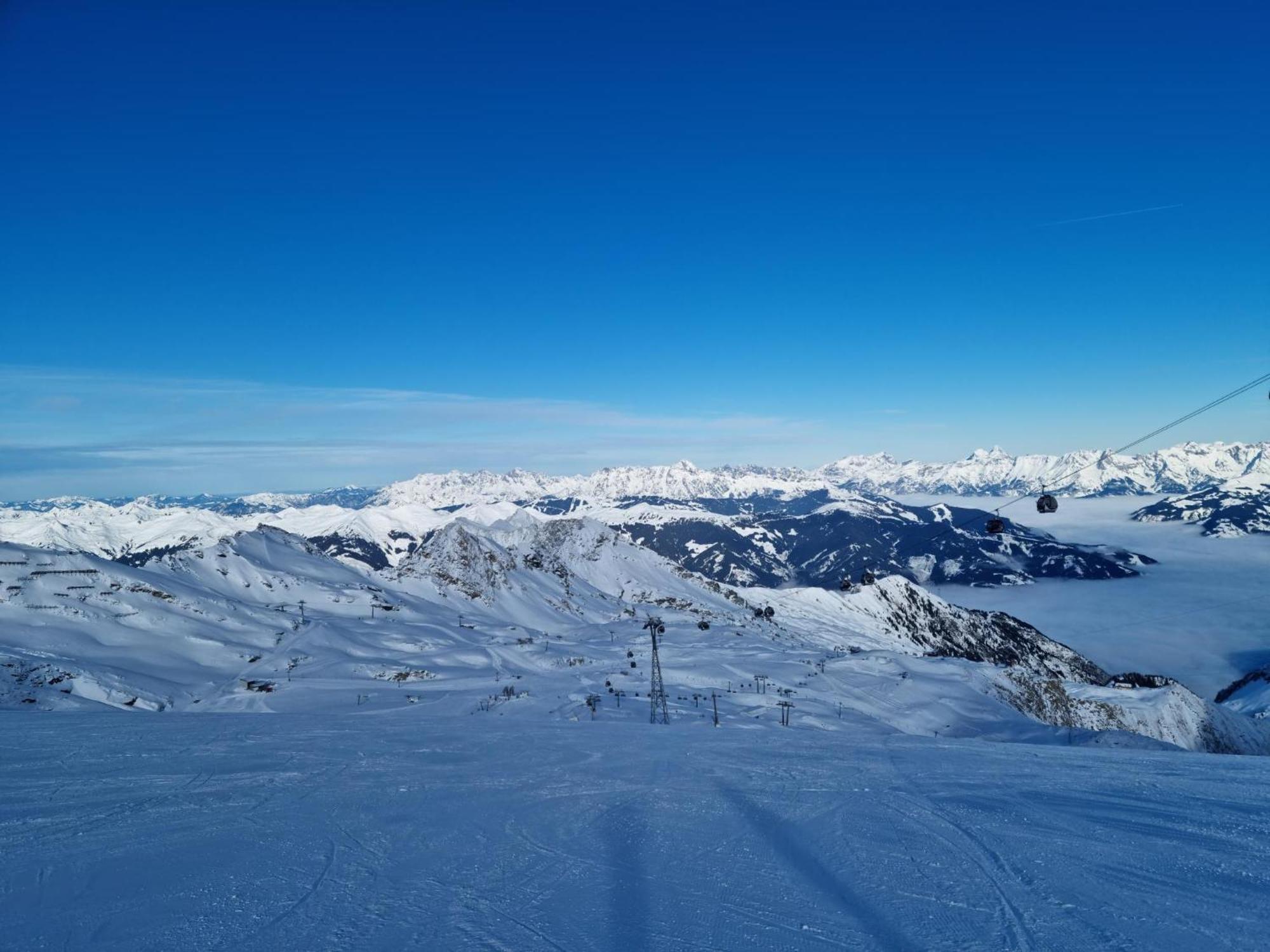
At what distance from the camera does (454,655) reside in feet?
217

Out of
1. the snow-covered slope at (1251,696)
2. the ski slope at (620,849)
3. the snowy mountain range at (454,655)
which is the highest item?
the ski slope at (620,849)

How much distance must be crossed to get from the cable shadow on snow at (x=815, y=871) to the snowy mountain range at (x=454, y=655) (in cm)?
2192

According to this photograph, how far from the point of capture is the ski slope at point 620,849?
718cm

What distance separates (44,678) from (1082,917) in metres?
47.3

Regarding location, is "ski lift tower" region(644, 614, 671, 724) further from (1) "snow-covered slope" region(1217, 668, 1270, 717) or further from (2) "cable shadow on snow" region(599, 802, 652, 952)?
(1) "snow-covered slope" region(1217, 668, 1270, 717)

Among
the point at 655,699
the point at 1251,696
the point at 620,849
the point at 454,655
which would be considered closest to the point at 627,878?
the point at 620,849

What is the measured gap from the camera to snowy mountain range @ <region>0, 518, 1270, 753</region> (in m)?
42.0

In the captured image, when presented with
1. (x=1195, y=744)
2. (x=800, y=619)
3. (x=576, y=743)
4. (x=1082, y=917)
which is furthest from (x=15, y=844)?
(x=800, y=619)

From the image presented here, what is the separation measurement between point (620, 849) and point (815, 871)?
2839 millimetres

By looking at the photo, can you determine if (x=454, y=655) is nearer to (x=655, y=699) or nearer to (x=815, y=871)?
(x=655, y=699)

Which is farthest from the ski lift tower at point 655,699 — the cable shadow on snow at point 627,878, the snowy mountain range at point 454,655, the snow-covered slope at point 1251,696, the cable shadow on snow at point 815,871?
the snow-covered slope at point 1251,696

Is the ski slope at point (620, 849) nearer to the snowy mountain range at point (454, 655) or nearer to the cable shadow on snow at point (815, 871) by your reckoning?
the cable shadow on snow at point (815, 871)

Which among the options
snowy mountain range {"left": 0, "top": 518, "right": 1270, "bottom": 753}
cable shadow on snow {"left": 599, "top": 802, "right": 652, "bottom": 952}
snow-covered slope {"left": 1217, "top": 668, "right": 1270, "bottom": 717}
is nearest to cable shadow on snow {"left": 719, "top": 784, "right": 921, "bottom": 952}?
cable shadow on snow {"left": 599, "top": 802, "right": 652, "bottom": 952}

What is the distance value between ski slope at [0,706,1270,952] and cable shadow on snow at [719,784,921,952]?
0.04 m
